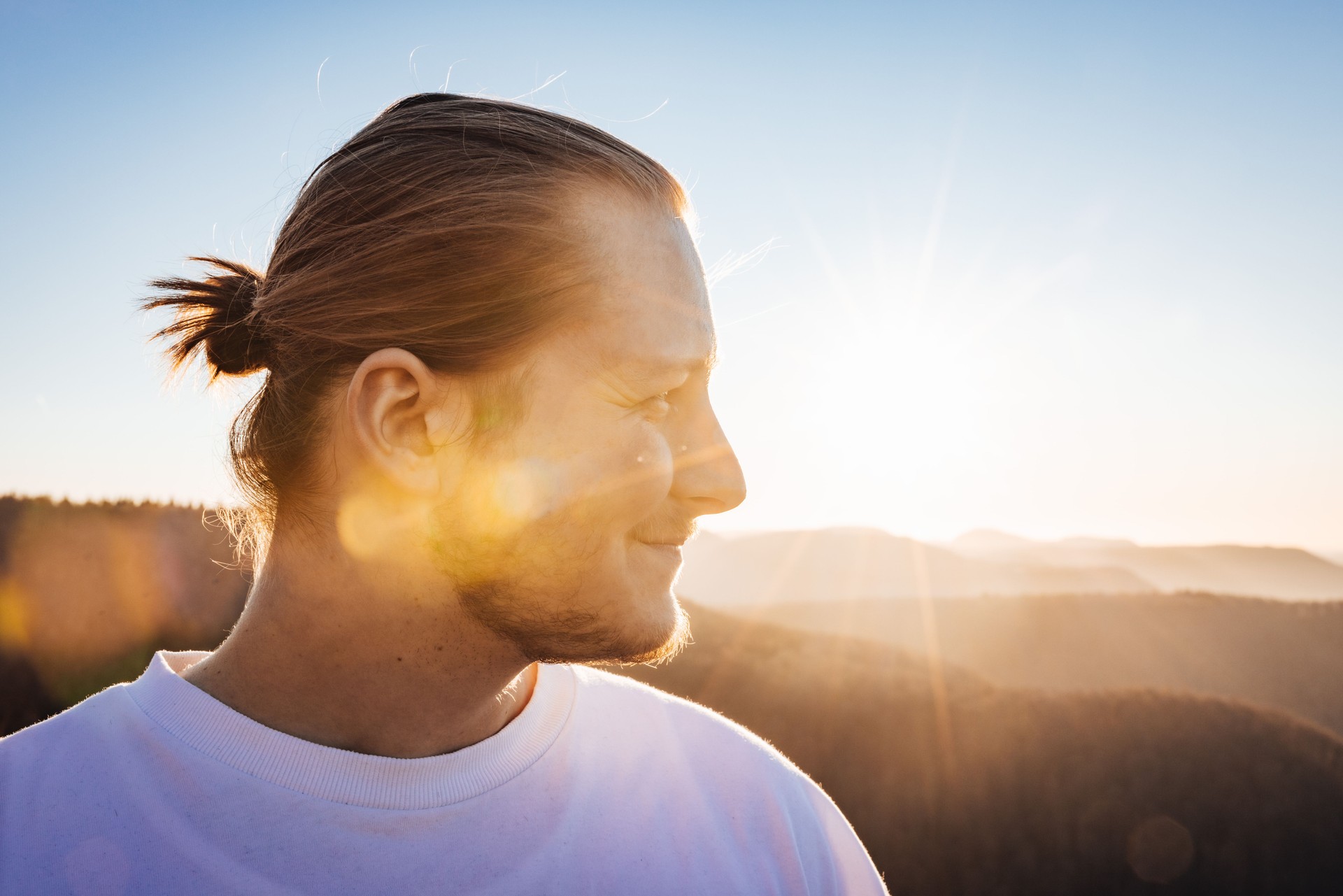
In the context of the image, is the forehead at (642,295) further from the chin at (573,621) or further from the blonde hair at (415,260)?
the chin at (573,621)

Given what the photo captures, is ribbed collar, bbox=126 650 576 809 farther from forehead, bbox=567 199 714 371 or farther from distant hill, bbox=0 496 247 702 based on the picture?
distant hill, bbox=0 496 247 702

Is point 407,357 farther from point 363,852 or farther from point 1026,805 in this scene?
point 1026,805

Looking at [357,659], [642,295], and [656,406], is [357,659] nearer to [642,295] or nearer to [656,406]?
[656,406]

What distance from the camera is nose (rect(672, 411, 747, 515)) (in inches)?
72.9

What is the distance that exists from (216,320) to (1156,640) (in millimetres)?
30499

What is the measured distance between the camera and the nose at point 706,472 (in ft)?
6.08

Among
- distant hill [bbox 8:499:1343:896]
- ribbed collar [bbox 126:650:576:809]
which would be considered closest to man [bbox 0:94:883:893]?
ribbed collar [bbox 126:650:576:809]

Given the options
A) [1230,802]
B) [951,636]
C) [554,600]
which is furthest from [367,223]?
[951,636]

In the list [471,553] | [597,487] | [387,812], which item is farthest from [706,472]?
[387,812]

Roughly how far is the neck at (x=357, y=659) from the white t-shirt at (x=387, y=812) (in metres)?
0.11

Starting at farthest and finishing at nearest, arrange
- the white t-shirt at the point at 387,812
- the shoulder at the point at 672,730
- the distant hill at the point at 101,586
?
1. the distant hill at the point at 101,586
2. the shoulder at the point at 672,730
3. the white t-shirt at the point at 387,812

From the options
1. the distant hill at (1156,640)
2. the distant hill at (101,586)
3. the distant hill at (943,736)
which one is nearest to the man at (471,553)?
the distant hill at (943,736)

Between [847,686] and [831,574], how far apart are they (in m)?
33.5

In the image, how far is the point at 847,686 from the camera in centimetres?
673
